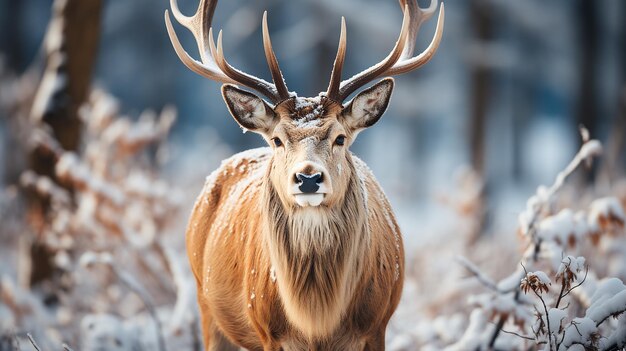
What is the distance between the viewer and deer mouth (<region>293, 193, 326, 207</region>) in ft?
11.5

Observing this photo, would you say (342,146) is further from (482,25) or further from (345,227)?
(482,25)

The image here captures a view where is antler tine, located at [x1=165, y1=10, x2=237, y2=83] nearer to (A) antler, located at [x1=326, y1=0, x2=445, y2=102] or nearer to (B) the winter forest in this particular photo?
(B) the winter forest

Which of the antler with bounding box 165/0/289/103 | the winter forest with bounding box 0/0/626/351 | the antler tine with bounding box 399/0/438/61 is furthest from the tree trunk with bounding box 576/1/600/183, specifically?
A: the antler with bounding box 165/0/289/103

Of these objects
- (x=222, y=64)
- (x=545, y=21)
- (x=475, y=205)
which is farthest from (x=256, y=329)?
(x=545, y=21)

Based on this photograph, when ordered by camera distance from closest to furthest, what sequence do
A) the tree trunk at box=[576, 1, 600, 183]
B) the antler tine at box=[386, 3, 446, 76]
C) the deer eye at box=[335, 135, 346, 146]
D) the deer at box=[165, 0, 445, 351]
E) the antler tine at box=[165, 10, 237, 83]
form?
the deer at box=[165, 0, 445, 351] → the deer eye at box=[335, 135, 346, 146] → the antler tine at box=[386, 3, 446, 76] → the antler tine at box=[165, 10, 237, 83] → the tree trunk at box=[576, 1, 600, 183]

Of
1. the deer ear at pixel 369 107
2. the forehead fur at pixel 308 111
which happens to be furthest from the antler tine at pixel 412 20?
the forehead fur at pixel 308 111

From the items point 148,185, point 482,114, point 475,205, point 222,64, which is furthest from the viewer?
point 482,114

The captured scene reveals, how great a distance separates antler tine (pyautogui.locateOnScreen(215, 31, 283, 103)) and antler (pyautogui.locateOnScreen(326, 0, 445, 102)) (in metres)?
0.33

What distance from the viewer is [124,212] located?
722 cm

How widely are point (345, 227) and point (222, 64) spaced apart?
4.02 feet

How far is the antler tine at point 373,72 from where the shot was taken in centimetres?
402

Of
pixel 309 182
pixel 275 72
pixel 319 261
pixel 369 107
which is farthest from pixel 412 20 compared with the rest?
pixel 319 261

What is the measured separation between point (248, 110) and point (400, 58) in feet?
3.40

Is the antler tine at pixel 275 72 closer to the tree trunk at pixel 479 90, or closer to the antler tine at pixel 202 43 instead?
the antler tine at pixel 202 43
